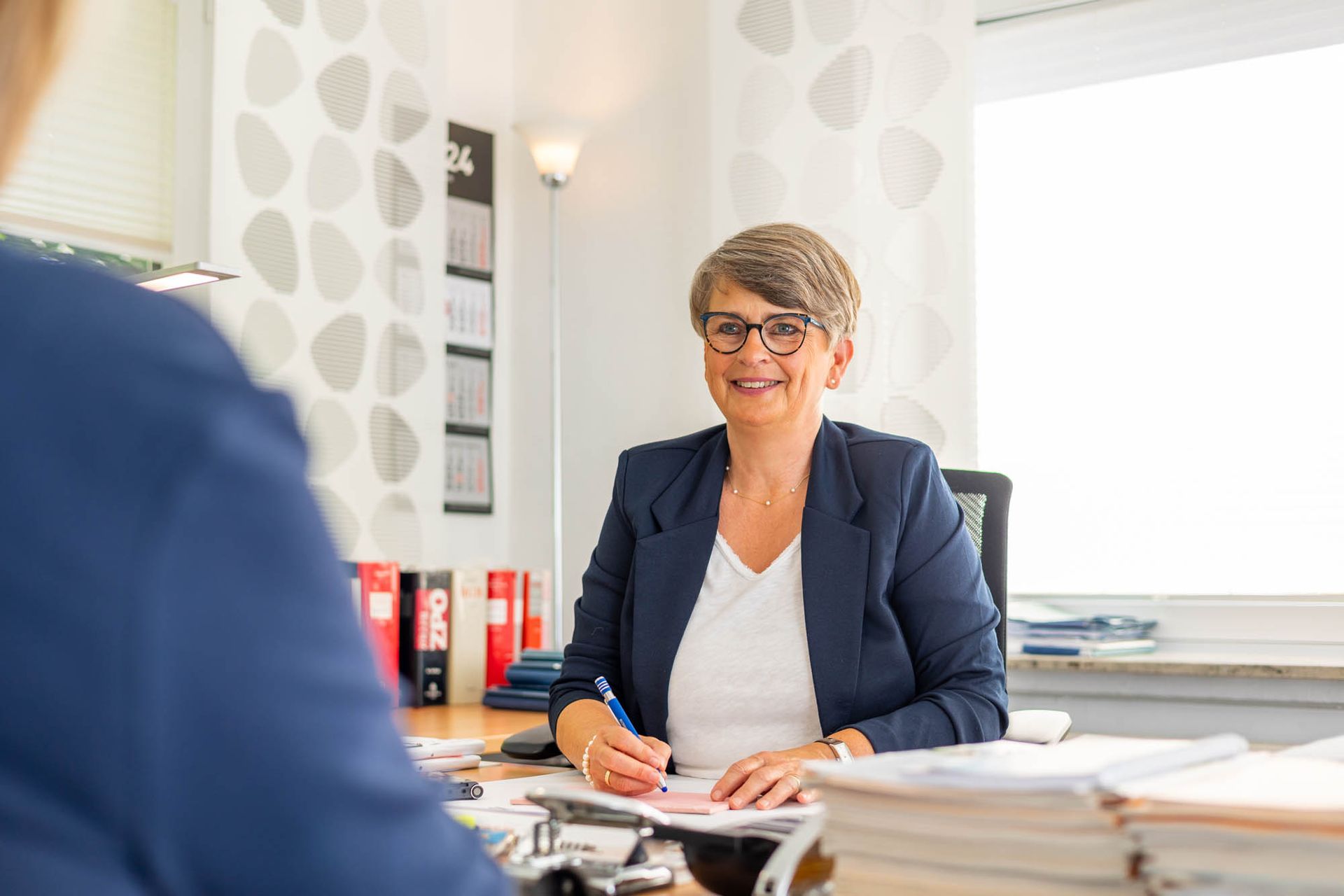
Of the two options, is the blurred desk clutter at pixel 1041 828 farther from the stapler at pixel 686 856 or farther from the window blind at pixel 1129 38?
the window blind at pixel 1129 38

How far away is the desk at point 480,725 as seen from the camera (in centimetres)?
169

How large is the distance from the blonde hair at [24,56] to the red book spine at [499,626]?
275cm

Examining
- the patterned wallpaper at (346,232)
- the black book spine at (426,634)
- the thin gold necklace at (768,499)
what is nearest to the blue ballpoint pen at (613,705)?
the thin gold necklace at (768,499)

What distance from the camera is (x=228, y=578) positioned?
1.21 feet

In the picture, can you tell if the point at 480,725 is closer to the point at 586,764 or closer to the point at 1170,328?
the point at 586,764

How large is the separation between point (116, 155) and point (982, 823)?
9.35 feet

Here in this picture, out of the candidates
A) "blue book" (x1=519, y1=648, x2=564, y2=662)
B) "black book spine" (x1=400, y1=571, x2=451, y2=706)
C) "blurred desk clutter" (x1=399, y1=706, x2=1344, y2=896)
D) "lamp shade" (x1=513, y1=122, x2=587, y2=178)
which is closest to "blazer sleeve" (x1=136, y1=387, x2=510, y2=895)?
"blurred desk clutter" (x1=399, y1=706, x2=1344, y2=896)

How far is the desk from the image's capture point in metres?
1.69

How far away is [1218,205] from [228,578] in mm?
3190

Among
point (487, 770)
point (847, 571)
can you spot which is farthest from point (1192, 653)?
point (487, 770)

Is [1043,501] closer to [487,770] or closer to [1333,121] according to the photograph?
[1333,121]

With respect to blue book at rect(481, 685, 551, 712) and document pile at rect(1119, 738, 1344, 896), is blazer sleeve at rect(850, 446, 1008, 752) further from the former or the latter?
blue book at rect(481, 685, 551, 712)

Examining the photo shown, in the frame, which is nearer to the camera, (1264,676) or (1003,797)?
(1003,797)

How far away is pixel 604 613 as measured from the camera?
1.90m
